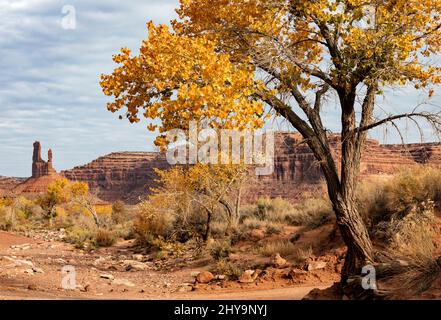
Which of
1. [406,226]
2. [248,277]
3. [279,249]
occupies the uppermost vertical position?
[406,226]

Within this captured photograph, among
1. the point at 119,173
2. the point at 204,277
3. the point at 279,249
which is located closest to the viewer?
the point at 204,277

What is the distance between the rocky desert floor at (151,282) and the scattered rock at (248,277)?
0.03 m

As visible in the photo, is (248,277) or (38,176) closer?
(248,277)

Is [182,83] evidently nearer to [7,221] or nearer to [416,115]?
[416,115]

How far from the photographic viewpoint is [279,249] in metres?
16.7

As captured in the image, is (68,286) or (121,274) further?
(121,274)

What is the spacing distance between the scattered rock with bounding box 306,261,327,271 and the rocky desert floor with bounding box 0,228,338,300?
57 mm

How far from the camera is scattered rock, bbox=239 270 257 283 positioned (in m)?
14.0

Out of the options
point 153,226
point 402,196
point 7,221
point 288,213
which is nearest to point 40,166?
point 7,221

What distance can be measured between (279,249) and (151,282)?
14.2 ft
